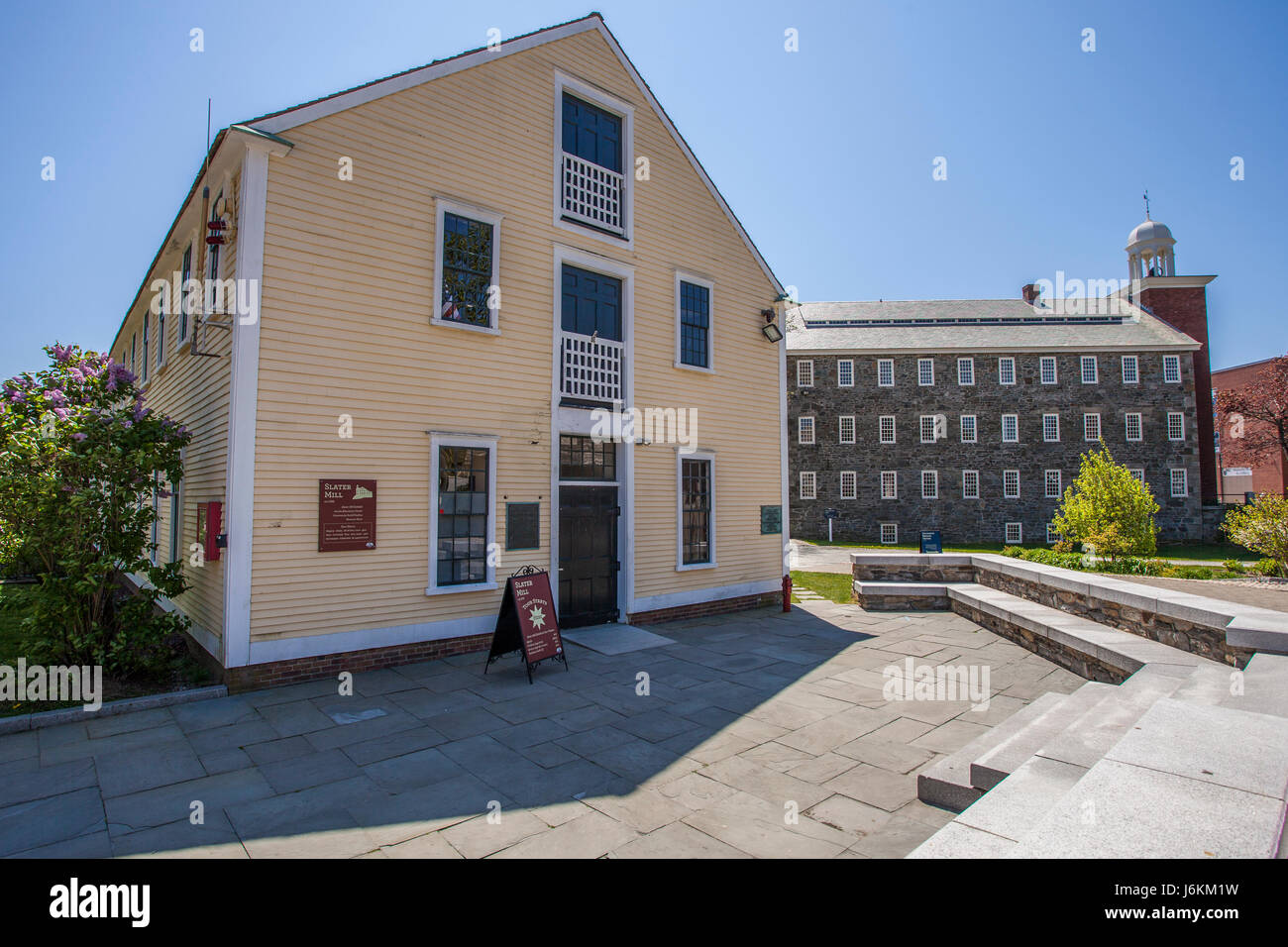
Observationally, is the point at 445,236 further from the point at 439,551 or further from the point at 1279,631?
the point at 1279,631

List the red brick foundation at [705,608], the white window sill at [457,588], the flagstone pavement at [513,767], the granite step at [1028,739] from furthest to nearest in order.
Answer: the red brick foundation at [705,608] → the white window sill at [457,588] → the granite step at [1028,739] → the flagstone pavement at [513,767]

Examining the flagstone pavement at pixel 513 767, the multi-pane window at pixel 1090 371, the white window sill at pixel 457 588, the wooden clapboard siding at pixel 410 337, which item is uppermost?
the multi-pane window at pixel 1090 371

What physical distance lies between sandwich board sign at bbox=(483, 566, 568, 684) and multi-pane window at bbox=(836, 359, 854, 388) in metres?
32.0

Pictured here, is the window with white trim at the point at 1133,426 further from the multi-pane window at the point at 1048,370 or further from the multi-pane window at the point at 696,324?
the multi-pane window at the point at 696,324

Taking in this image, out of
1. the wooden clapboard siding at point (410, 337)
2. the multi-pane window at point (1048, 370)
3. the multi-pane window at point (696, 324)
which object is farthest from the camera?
the multi-pane window at point (1048, 370)

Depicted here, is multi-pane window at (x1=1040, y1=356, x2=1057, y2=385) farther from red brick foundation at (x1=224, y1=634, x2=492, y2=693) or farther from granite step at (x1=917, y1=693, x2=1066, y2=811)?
red brick foundation at (x1=224, y1=634, x2=492, y2=693)

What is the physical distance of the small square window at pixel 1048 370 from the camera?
3562 cm

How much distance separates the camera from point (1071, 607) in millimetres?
9422

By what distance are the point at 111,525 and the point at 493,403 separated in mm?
4915

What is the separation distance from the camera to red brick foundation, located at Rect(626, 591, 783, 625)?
11.2 meters

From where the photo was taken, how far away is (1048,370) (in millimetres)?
35656

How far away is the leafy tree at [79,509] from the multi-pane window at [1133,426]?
1718 inches

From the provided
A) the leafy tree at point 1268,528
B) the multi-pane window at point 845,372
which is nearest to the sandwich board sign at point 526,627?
the leafy tree at point 1268,528
